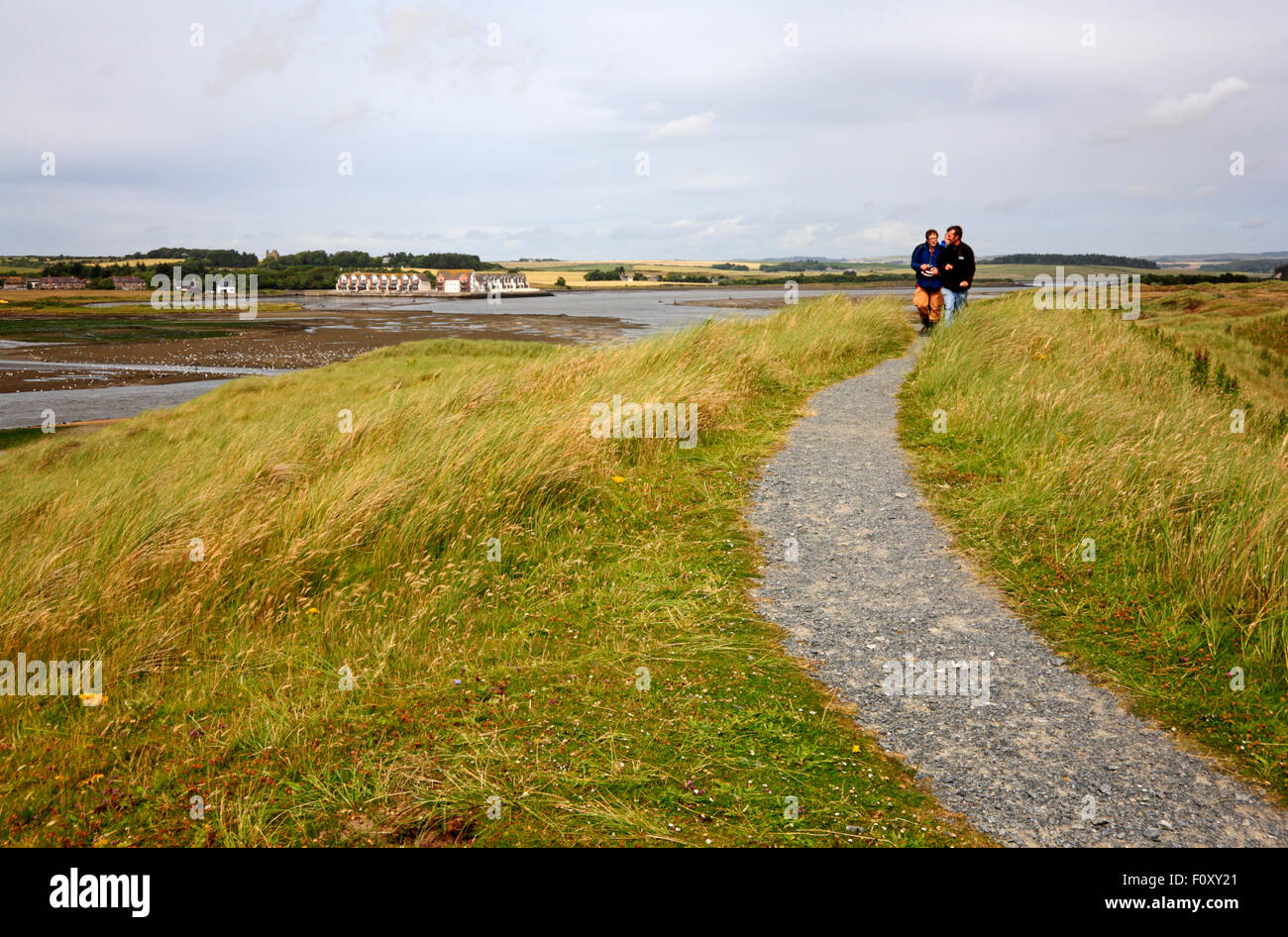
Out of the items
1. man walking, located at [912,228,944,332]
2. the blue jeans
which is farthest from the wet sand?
the blue jeans

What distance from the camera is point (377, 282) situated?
150 metres

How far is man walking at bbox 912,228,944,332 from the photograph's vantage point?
18.3 m

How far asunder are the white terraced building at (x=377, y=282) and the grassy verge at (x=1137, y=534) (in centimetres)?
15302

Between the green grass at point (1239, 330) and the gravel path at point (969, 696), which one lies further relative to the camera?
the green grass at point (1239, 330)

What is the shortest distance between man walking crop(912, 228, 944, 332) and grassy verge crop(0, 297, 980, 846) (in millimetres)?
10400

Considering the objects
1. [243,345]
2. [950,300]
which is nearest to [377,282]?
[243,345]

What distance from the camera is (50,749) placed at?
4.70 metres

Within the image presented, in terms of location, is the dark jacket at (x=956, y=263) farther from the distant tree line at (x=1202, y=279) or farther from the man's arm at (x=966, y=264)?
the distant tree line at (x=1202, y=279)

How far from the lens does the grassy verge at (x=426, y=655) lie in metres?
3.98

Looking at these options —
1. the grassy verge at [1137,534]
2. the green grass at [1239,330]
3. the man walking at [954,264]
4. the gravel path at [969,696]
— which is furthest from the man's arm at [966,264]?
the gravel path at [969,696]

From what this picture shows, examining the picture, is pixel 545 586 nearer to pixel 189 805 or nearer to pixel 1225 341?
pixel 189 805

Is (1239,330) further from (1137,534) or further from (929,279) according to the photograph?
(1137,534)

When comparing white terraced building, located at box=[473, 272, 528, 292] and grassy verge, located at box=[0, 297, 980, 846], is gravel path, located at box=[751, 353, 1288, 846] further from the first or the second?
white terraced building, located at box=[473, 272, 528, 292]
